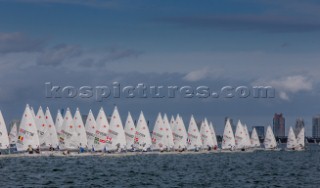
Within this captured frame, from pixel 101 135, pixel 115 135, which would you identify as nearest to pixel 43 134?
pixel 101 135

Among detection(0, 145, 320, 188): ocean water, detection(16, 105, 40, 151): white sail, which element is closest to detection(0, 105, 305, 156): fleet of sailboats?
detection(16, 105, 40, 151): white sail

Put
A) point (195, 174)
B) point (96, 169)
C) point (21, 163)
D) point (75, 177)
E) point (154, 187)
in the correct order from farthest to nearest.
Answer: point (21, 163)
point (96, 169)
point (195, 174)
point (75, 177)
point (154, 187)

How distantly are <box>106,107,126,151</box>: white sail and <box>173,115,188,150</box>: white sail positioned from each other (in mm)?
29016

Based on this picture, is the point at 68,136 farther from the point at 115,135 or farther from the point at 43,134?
the point at 115,135

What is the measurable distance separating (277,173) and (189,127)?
7944 cm

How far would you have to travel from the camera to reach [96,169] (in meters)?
112

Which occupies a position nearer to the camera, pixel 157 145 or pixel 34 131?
pixel 34 131

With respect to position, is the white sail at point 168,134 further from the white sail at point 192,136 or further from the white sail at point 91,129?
the white sail at point 91,129

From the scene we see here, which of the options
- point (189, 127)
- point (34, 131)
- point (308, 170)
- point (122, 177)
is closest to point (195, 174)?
point (122, 177)

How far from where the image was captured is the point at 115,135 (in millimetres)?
153250

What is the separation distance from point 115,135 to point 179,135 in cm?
3273

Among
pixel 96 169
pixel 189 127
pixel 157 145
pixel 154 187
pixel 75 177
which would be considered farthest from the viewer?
pixel 189 127

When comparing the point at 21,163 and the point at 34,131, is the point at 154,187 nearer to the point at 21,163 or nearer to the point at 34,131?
the point at 21,163

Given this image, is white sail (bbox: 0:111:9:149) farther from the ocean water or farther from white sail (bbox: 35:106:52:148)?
white sail (bbox: 35:106:52:148)
